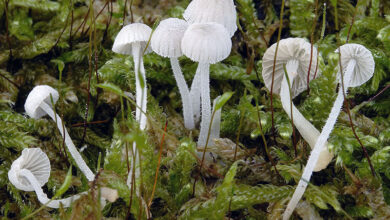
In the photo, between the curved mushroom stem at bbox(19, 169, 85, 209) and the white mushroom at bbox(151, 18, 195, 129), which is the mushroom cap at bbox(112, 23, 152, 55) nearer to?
the white mushroom at bbox(151, 18, 195, 129)

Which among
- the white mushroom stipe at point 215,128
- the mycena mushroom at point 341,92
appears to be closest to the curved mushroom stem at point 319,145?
the mycena mushroom at point 341,92

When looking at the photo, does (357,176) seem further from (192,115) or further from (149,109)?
(149,109)

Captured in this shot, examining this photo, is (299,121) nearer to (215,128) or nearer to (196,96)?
(215,128)

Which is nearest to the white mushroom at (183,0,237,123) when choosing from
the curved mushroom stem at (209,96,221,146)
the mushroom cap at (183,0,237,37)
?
the mushroom cap at (183,0,237,37)

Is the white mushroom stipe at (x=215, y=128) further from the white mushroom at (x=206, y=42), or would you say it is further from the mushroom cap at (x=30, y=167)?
the mushroom cap at (x=30, y=167)

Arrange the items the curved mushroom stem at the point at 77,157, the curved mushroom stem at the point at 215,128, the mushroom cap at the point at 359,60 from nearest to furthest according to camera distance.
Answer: the mushroom cap at the point at 359,60 → the curved mushroom stem at the point at 77,157 → the curved mushroom stem at the point at 215,128
